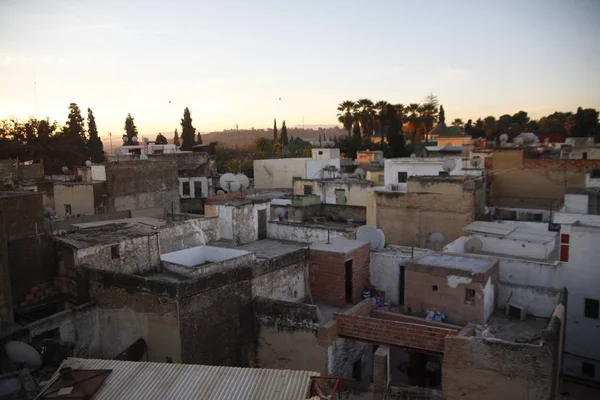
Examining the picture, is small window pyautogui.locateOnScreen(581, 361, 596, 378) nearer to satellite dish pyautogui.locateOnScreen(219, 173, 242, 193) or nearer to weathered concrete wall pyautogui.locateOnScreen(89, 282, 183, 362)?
weathered concrete wall pyautogui.locateOnScreen(89, 282, 183, 362)

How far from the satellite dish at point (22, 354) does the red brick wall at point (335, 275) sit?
9.17 metres

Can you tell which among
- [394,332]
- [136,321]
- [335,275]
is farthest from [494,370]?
[136,321]

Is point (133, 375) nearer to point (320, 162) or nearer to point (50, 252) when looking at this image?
point (50, 252)

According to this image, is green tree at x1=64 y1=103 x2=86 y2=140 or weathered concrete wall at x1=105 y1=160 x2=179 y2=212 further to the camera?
green tree at x1=64 y1=103 x2=86 y2=140

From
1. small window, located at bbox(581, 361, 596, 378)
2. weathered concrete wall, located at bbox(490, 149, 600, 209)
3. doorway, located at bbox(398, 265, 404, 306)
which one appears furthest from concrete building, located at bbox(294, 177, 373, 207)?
small window, located at bbox(581, 361, 596, 378)

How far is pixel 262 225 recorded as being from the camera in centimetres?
2273

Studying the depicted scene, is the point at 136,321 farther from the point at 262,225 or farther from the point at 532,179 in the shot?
the point at 532,179

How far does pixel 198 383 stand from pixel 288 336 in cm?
583

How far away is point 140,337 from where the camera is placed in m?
14.4

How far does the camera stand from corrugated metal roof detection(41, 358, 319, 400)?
9125mm

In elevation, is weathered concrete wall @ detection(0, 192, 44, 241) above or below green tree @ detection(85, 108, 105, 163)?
below

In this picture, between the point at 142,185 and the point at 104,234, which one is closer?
the point at 104,234

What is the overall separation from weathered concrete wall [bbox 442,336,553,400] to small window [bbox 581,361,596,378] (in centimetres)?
742

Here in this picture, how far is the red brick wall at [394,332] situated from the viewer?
13305mm
